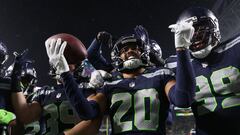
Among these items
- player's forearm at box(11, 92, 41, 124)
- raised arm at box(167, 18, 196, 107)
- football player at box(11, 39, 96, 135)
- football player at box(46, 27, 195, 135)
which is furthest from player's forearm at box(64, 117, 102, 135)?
raised arm at box(167, 18, 196, 107)

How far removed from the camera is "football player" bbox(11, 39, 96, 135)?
11.5 ft

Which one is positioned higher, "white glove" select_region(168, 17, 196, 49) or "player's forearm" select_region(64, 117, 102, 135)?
"white glove" select_region(168, 17, 196, 49)

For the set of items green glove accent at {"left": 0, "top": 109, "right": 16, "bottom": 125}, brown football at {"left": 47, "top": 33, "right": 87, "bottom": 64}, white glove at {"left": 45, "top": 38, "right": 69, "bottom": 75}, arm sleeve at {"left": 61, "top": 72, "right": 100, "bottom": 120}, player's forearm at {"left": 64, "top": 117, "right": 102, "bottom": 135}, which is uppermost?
brown football at {"left": 47, "top": 33, "right": 87, "bottom": 64}

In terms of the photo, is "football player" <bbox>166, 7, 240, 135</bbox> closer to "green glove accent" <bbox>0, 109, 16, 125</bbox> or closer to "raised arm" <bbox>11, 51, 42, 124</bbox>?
"raised arm" <bbox>11, 51, 42, 124</bbox>

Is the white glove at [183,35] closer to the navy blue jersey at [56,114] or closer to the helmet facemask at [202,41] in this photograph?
the helmet facemask at [202,41]

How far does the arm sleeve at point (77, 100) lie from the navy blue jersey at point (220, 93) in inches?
37.7

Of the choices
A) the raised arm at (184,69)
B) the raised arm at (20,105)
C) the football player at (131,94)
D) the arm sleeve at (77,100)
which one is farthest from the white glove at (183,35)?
the raised arm at (20,105)

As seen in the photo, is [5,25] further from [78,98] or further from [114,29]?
[78,98]

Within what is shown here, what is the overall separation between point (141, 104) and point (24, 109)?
56.2 inches

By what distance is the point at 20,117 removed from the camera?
11.9 ft

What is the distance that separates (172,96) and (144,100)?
0.34 metres

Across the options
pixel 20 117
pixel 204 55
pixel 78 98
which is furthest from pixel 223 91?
pixel 20 117

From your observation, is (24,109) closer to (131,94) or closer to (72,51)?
(72,51)

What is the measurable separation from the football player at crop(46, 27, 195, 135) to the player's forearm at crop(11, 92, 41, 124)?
858 mm
